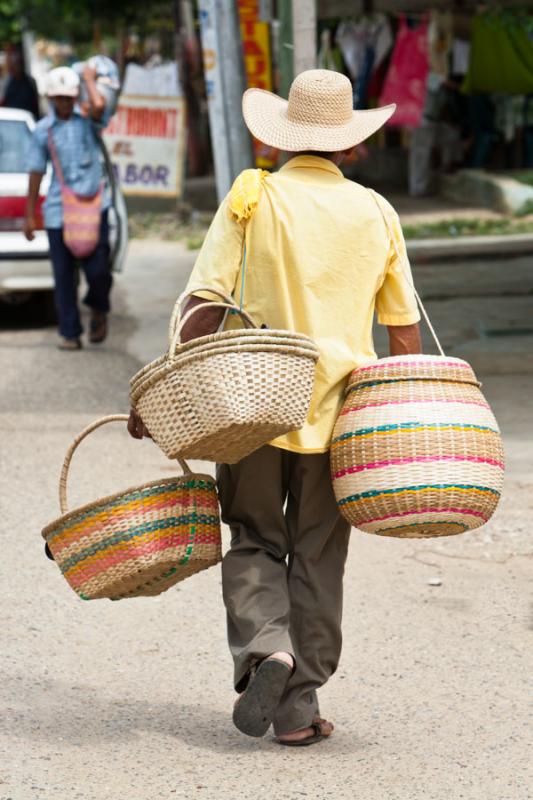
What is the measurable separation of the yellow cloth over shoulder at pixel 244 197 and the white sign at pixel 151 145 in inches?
517

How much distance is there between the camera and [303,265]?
3799 millimetres

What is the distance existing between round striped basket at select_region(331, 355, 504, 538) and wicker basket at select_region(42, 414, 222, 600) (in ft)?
1.24

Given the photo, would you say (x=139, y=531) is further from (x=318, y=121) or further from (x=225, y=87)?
(x=225, y=87)

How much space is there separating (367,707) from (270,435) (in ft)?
3.92

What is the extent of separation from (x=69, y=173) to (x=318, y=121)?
5.83 meters

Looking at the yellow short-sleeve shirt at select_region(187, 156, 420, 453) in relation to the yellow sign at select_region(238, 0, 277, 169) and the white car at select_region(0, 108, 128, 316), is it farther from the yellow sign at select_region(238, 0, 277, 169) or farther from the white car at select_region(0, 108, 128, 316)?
the yellow sign at select_region(238, 0, 277, 169)

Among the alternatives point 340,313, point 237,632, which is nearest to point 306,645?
point 237,632

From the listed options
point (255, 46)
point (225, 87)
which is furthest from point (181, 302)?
point (255, 46)

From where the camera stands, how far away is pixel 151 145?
1688 centimetres

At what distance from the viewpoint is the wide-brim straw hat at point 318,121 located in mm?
3898

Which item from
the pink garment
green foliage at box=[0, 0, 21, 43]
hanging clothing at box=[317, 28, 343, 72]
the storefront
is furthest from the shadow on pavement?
green foliage at box=[0, 0, 21, 43]

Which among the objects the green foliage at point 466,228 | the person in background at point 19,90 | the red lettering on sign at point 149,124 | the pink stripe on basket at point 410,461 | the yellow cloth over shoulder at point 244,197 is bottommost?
the green foliage at point 466,228

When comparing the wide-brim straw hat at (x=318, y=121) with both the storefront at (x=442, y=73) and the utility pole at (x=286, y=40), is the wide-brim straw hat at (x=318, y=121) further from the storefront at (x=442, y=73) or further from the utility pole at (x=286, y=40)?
the storefront at (x=442, y=73)

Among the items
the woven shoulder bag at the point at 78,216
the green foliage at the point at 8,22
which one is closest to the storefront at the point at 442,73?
the woven shoulder bag at the point at 78,216
